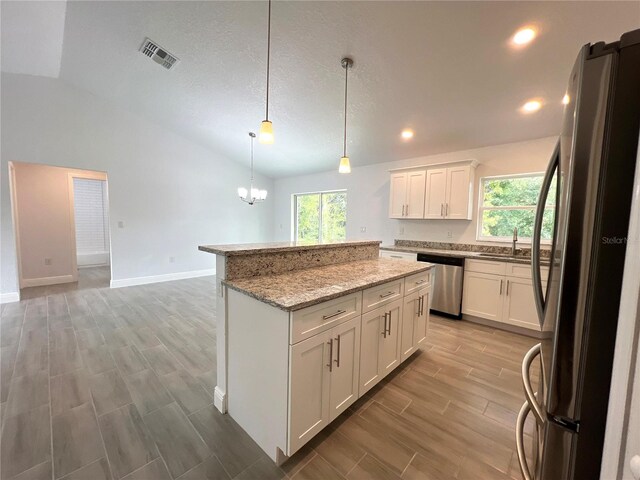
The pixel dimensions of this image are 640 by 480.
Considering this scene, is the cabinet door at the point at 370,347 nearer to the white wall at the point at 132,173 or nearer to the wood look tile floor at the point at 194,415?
the wood look tile floor at the point at 194,415

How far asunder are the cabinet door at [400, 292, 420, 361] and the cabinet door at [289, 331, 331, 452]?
100 cm

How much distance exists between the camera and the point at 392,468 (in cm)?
147

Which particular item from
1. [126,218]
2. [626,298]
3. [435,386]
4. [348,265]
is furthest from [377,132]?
[126,218]

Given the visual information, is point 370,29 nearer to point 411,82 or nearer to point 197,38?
point 411,82

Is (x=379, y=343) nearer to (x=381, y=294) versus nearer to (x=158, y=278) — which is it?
(x=381, y=294)

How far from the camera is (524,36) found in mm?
2094

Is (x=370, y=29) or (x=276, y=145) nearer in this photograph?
(x=370, y=29)

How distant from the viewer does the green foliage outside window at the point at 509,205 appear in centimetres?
363

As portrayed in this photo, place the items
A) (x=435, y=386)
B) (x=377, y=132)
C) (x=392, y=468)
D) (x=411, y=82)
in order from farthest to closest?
(x=377, y=132)
(x=411, y=82)
(x=435, y=386)
(x=392, y=468)

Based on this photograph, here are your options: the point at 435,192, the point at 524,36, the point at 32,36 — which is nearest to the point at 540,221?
the point at 524,36

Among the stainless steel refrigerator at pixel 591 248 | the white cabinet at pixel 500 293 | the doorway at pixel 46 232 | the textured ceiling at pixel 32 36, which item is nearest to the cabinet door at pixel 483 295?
the white cabinet at pixel 500 293

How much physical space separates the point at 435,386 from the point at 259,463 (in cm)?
150

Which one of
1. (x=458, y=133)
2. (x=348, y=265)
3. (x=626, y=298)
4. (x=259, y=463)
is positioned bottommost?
(x=259, y=463)

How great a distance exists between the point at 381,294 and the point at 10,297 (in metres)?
5.66
